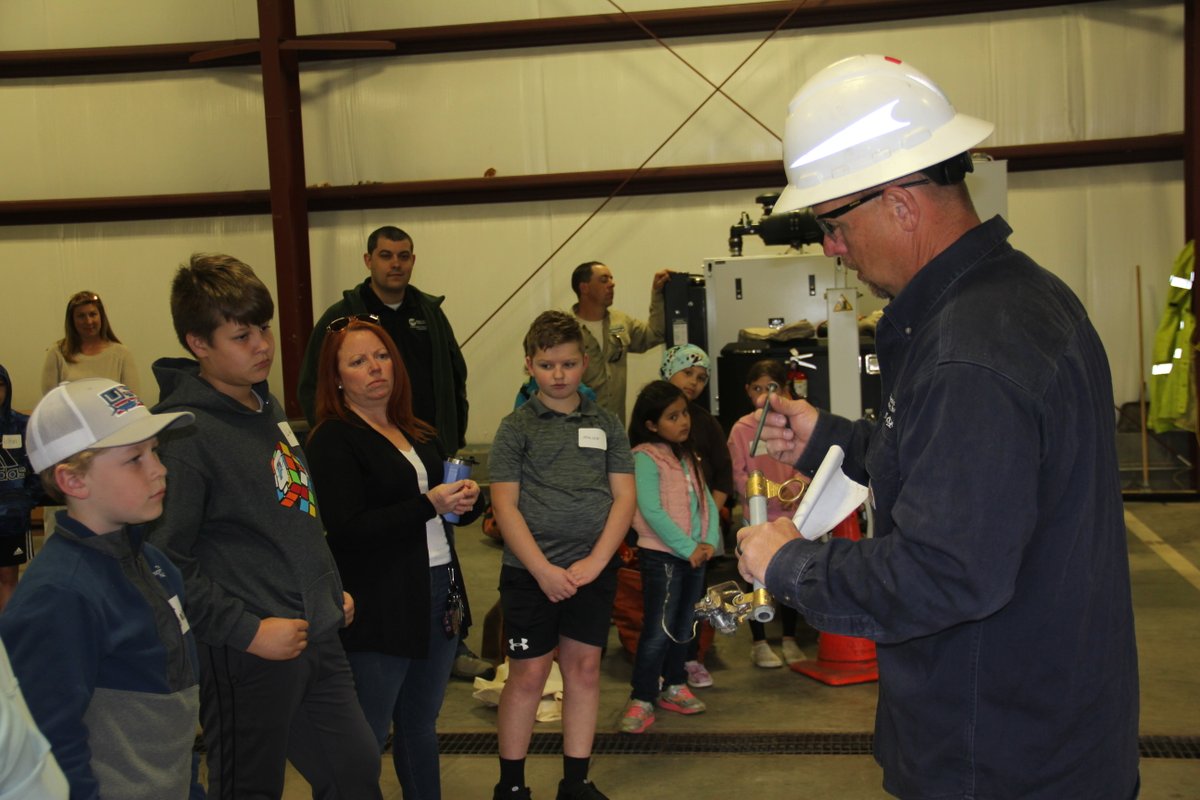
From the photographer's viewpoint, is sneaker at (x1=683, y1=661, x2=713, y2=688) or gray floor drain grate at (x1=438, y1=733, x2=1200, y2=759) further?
sneaker at (x1=683, y1=661, x2=713, y2=688)

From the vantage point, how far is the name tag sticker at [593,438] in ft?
12.3

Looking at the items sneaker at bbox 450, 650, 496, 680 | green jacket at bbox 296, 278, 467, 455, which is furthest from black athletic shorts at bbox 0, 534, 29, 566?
sneaker at bbox 450, 650, 496, 680

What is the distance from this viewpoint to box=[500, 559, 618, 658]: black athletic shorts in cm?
360

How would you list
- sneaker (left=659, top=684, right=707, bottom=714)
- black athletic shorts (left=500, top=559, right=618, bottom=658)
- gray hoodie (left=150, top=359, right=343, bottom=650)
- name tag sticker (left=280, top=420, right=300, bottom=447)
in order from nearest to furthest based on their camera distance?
1. gray hoodie (left=150, top=359, right=343, bottom=650)
2. name tag sticker (left=280, top=420, right=300, bottom=447)
3. black athletic shorts (left=500, top=559, right=618, bottom=658)
4. sneaker (left=659, top=684, right=707, bottom=714)

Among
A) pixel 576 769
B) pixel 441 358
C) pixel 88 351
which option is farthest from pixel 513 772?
pixel 88 351

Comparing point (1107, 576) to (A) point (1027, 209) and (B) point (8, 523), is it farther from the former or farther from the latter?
(A) point (1027, 209)

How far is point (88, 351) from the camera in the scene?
7816 mm

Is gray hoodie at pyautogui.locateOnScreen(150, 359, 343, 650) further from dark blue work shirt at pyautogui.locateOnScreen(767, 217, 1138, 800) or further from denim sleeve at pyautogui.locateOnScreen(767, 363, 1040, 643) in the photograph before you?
denim sleeve at pyautogui.locateOnScreen(767, 363, 1040, 643)

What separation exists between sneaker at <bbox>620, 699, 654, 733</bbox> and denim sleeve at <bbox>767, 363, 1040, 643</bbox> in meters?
3.12

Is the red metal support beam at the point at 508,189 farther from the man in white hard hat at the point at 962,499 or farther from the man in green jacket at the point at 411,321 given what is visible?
the man in white hard hat at the point at 962,499

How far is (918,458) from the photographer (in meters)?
1.59

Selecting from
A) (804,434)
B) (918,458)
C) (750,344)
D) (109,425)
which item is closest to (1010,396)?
(918,458)

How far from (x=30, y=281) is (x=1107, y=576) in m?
10.7

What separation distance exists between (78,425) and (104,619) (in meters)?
0.38
